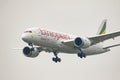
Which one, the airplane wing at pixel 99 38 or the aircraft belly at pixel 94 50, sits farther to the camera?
the aircraft belly at pixel 94 50

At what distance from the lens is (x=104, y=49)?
72.2m

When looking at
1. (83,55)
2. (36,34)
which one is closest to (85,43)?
(83,55)

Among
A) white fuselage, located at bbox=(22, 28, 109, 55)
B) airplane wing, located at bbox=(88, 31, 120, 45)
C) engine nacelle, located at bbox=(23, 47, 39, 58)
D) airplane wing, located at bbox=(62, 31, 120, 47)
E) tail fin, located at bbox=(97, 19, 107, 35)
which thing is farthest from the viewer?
tail fin, located at bbox=(97, 19, 107, 35)

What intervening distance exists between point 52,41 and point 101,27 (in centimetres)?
1840

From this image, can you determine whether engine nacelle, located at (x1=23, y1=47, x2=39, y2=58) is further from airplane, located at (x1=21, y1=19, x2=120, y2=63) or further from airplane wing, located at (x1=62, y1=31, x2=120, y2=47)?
airplane wing, located at (x1=62, y1=31, x2=120, y2=47)

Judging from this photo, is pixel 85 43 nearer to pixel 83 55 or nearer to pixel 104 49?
pixel 83 55

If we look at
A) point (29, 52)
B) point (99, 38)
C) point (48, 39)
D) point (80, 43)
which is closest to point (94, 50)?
point (99, 38)

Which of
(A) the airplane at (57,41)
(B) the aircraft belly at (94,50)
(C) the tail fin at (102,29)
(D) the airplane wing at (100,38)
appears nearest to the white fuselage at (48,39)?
(A) the airplane at (57,41)

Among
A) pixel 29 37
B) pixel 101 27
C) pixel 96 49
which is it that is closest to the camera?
pixel 29 37

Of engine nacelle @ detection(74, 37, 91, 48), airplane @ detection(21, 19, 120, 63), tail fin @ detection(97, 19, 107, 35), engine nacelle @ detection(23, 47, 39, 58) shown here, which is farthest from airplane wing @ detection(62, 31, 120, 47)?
tail fin @ detection(97, 19, 107, 35)

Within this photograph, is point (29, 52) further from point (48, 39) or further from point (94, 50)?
point (94, 50)

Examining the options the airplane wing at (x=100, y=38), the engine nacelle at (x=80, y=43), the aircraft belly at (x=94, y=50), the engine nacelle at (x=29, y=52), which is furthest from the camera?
the aircraft belly at (x=94, y=50)

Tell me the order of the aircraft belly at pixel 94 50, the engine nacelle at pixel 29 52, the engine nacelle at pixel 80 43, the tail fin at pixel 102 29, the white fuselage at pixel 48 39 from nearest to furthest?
the white fuselage at pixel 48 39 < the engine nacelle at pixel 80 43 < the engine nacelle at pixel 29 52 < the aircraft belly at pixel 94 50 < the tail fin at pixel 102 29

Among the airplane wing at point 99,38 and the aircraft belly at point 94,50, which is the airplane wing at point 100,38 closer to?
the airplane wing at point 99,38
